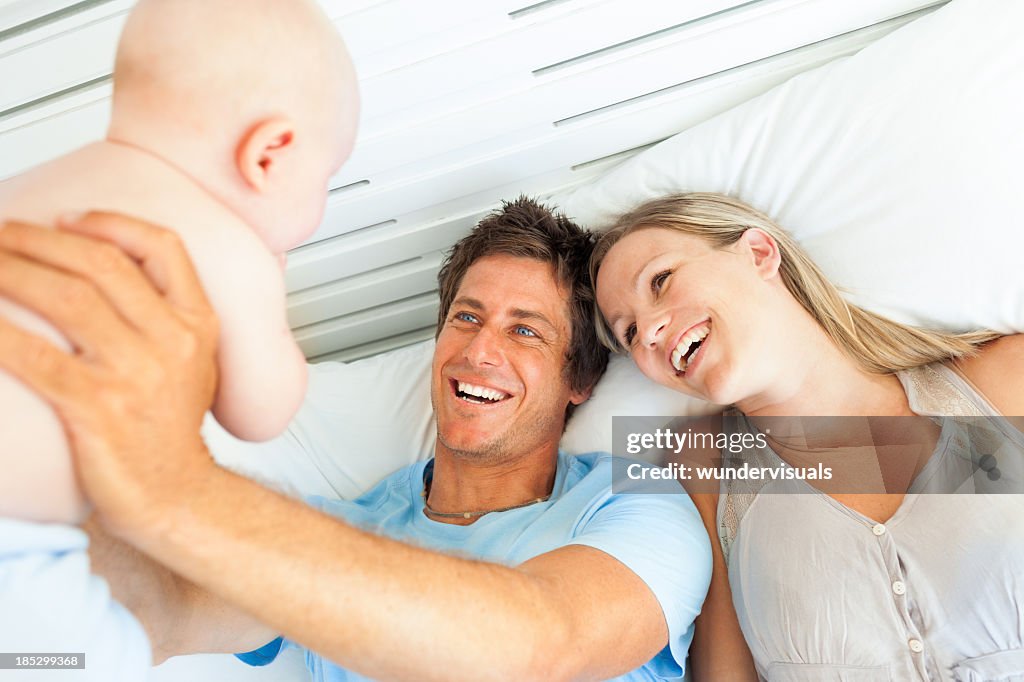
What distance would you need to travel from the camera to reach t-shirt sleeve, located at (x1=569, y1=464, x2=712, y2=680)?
1.24 meters

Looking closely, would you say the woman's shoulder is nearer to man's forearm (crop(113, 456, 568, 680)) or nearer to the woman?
the woman

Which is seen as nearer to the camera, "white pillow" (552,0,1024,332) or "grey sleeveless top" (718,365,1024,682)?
"grey sleeveless top" (718,365,1024,682)

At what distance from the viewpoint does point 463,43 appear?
1499 millimetres

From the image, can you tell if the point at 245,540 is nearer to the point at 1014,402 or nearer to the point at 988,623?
the point at 988,623

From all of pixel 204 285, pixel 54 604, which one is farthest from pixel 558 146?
pixel 54 604

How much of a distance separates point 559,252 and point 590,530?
598 millimetres

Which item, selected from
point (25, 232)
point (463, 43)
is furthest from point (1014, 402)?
point (25, 232)

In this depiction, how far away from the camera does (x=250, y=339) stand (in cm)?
87

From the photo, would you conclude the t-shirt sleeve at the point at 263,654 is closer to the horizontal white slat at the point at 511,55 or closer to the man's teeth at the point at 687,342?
the man's teeth at the point at 687,342

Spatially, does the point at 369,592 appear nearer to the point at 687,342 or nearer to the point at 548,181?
the point at 687,342

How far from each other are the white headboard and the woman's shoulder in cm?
63

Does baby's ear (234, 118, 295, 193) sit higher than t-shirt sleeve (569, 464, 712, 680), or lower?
higher

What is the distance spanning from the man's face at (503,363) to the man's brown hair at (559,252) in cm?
2

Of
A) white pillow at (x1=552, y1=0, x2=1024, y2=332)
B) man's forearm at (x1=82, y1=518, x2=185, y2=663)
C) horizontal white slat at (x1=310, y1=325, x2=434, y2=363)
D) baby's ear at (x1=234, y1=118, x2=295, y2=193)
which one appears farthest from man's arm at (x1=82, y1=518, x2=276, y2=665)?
white pillow at (x1=552, y1=0, x2=1024, y2=332)
